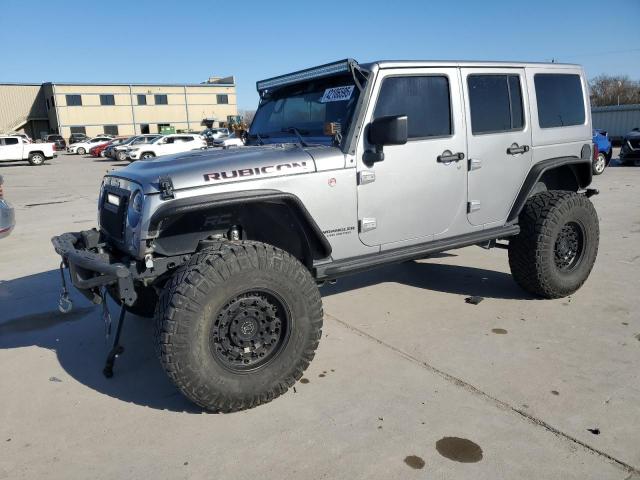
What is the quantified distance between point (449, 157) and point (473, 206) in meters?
0.53

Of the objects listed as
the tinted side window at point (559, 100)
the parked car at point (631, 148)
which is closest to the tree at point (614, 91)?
the parked car at point (631, 148)

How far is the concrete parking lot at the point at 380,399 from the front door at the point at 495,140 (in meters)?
0.98

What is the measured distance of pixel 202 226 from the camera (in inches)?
134

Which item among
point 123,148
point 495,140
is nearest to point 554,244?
point 495,140

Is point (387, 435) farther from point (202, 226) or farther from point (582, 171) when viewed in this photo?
point (582, 171)

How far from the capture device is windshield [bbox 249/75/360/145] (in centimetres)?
366

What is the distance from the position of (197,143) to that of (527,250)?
24661mm

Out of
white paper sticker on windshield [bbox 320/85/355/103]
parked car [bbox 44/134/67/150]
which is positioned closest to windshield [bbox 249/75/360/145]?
white paper sticker on windshield [bbox 320/85/355/103]

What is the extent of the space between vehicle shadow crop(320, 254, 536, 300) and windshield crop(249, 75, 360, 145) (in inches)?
70.7

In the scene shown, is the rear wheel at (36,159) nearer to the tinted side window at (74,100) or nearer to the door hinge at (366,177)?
the door hinge at (366,177)

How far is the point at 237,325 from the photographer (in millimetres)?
3072

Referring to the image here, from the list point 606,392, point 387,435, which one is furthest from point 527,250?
point 387,435

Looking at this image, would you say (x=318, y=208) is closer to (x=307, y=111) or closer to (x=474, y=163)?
(x=307, y=111)

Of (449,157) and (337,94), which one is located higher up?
(337,94)
